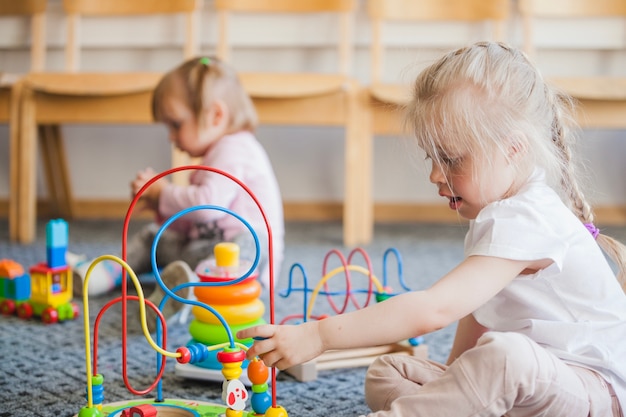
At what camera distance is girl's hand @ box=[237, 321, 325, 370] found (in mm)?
683

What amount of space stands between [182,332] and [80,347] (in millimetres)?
162

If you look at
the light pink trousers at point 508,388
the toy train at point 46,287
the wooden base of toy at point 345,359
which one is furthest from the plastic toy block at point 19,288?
the light pink trousers at point 508,388

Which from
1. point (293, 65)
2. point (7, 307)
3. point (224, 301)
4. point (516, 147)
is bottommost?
point (7, 307)

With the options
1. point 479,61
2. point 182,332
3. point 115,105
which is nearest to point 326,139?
point 115,105

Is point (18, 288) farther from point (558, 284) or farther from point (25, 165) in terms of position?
point (558, 284)

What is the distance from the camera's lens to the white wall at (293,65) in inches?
96.8

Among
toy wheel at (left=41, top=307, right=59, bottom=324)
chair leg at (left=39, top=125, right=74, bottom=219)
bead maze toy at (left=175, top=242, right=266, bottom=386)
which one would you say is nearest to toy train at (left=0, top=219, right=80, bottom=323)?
toy wheel at (left=41, top=307, right=59, bottom=324)

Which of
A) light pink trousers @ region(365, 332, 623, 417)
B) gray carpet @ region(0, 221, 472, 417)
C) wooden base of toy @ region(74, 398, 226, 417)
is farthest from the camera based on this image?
gray carpet @ region(0, 221, 472, 417)

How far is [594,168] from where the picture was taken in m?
2.54

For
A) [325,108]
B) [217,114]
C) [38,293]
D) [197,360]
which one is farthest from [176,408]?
[325,108]

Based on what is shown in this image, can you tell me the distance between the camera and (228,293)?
102 centimetres

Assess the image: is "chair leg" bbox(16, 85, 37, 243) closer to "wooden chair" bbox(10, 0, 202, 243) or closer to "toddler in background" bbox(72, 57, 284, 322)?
"wooden chair" bbox(10, 0, 202, 243)

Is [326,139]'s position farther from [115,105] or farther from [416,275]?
[416,275]

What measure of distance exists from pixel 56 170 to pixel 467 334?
6.53 ft
